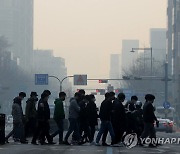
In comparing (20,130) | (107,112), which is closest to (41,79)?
(20,130)

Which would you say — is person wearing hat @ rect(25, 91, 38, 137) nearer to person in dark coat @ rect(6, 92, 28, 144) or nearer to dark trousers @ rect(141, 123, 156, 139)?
person in dark coat @ rect(6, 92, 28, 144)

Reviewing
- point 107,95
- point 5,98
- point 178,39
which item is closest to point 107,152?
point 107,95

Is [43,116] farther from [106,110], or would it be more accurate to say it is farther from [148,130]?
[148,130]

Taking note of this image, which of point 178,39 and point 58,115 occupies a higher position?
point 178,39

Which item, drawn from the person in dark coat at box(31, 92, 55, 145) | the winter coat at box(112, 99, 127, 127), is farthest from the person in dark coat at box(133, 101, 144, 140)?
the person in dark coat at box(31, 92, 55, 145)

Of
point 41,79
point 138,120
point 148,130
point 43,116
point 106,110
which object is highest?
point 41,79

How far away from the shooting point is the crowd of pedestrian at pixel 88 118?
30531 millimetres

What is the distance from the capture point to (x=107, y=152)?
2689cm

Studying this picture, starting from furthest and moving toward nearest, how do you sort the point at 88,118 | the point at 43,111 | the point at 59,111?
the point at 88,118 → the point at 59,111 → the point at 43,111

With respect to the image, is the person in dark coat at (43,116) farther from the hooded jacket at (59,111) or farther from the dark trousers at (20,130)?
the dark trousers at (20,130)

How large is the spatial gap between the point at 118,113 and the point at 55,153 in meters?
5.07

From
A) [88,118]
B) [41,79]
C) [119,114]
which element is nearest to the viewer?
[119,114]

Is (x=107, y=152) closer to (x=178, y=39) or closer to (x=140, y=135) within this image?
(x=140, y=135)

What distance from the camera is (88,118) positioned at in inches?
1266
